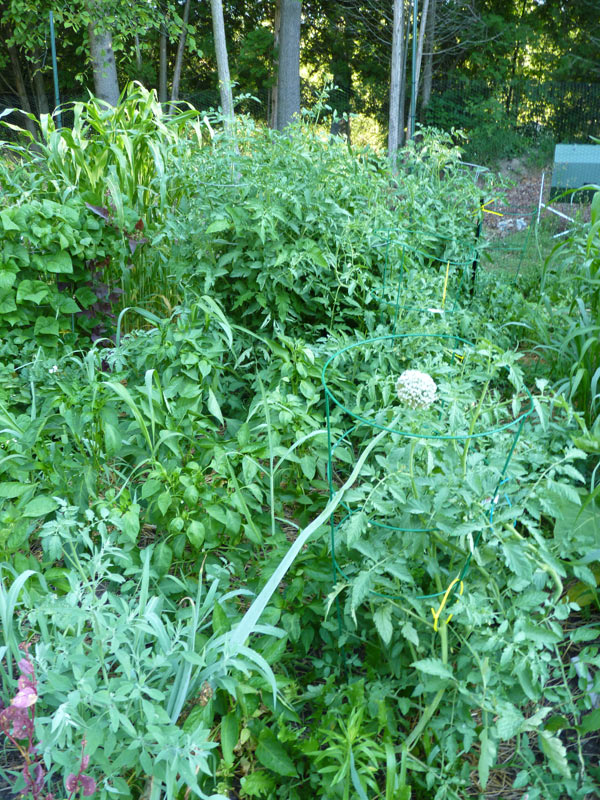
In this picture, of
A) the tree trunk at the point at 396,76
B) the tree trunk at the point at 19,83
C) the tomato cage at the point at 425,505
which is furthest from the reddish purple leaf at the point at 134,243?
the tree trunk at the point at 19,83

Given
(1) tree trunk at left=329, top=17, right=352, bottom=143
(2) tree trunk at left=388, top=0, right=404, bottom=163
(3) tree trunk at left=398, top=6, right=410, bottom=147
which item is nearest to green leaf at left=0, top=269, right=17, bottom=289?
(2) tree trunk at left=388, top=0, right=404, bottom=163

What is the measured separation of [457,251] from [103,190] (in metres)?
1.78

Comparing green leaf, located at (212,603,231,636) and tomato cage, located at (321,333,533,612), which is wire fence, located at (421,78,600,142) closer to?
tomato cage, located at (321,333,533,612)

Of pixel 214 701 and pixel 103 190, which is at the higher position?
pixel 103 190

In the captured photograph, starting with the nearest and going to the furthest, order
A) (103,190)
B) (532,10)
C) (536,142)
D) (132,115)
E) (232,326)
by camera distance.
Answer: (232,326) → (103,190) → (132,115) → (536,142) → (532,10)

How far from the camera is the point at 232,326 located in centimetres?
249

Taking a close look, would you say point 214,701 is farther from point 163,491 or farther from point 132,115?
point 132,115

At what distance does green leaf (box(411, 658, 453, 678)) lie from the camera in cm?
126

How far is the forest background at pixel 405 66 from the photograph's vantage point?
1292 cm

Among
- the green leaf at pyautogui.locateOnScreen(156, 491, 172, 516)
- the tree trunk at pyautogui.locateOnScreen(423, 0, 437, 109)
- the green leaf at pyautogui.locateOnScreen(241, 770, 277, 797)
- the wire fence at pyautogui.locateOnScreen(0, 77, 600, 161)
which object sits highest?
the tree trunk at pyautogui.locateOnScreen(423, 0, 437, 109)

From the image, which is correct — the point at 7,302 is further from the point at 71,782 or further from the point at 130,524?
the point at 71,782

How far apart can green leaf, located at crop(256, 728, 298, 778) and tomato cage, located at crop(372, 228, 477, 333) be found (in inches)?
60.8

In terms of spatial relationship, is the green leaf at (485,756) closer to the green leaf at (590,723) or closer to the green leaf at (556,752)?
the green leaf at (556,752)

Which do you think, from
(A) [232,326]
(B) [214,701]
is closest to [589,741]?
(B) [214,701]
